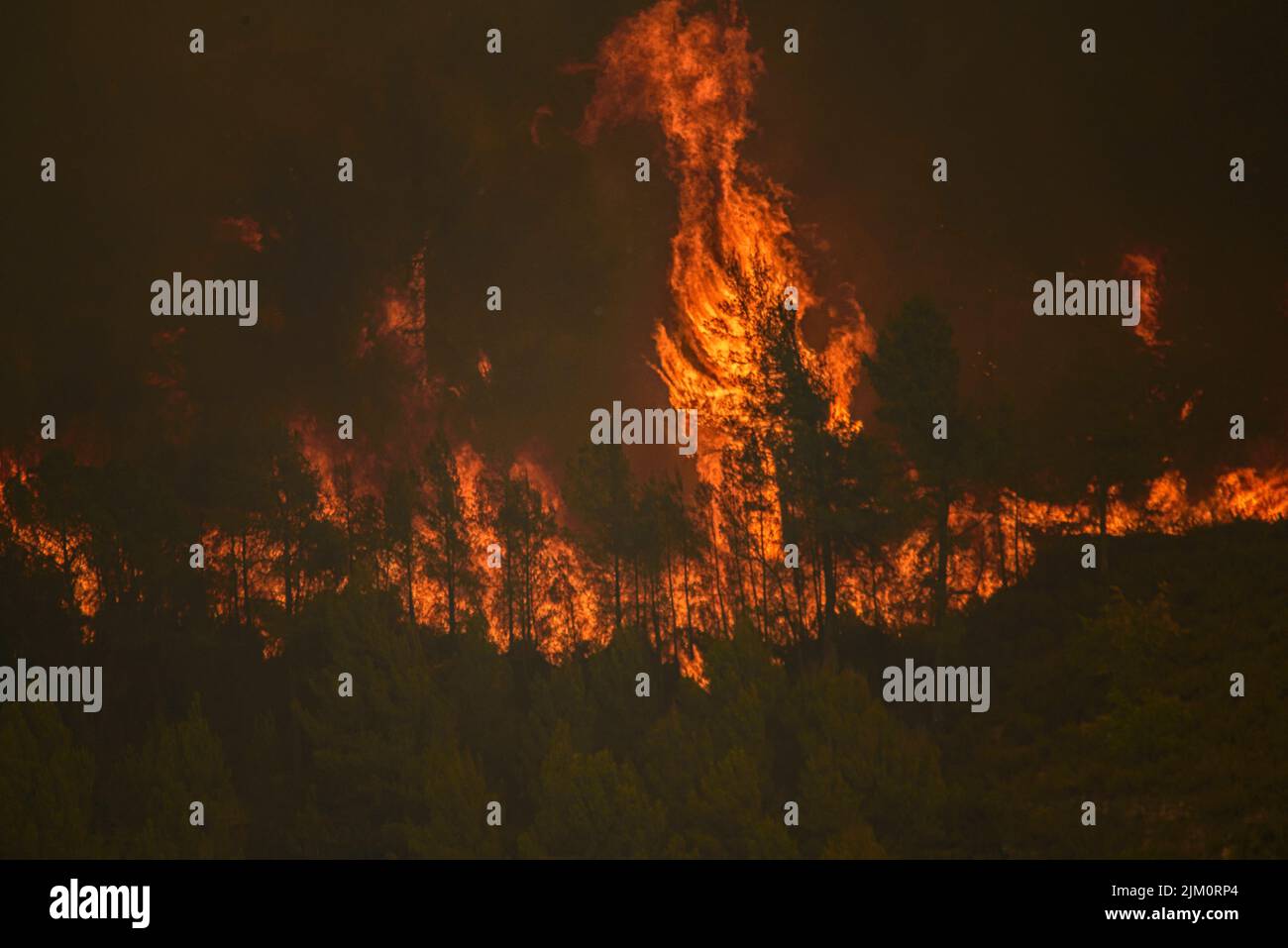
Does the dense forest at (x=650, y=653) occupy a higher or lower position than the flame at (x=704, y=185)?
lower

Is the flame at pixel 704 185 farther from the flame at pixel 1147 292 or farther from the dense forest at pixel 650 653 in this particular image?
the flame at pixel 1147 292

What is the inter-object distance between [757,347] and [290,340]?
2299 centimetres

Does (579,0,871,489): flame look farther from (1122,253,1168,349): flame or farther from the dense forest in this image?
(1122,253,1168,349): flame

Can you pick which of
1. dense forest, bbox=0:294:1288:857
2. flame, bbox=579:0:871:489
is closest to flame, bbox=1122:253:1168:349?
dense forest, bbox=0:294:1288:857

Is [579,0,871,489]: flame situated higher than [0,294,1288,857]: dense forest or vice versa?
[579,0,871,489]: flame

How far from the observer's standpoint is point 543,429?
50812mm

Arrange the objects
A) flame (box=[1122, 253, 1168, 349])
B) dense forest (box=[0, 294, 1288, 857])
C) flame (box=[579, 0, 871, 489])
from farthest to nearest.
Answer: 1. flame (box=[579, 0, 871, 489])
2. flame (box=[1122, 253, 1168, 349])
3. dense forest (box=[0, 294, 1288, 857])

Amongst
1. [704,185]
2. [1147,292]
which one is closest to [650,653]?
[704,185]

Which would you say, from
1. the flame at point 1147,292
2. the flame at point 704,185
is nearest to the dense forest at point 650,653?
the flame at point 704,185

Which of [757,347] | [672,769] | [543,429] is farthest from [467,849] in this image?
[543,429]

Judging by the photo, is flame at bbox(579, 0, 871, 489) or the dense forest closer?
the dense forest

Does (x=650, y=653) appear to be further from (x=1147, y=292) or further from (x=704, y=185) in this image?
(x=1147, y=292)
